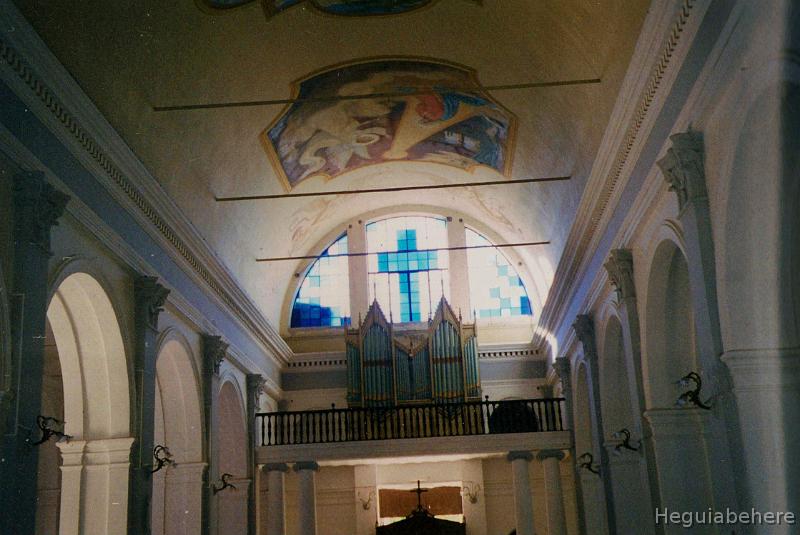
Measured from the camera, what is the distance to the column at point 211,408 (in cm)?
1519

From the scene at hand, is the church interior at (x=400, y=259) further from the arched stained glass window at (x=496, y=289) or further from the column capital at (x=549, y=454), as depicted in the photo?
the column capital at (x=549, y=454)

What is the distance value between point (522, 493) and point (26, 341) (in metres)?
11.6

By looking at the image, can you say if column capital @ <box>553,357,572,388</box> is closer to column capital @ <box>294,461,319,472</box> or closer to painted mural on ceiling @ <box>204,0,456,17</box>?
column capital @ <box>294,461,319,472</box>

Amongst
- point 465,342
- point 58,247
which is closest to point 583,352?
point 465,342

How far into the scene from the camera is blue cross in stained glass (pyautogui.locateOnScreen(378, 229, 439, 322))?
23531 mm

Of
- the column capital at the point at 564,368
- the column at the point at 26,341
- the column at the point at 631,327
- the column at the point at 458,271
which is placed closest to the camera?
the column at the point at 26,341

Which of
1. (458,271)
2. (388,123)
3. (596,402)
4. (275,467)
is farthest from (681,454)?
(458,271)

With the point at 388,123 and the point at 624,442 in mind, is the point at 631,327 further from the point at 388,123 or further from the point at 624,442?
the point at 388,123

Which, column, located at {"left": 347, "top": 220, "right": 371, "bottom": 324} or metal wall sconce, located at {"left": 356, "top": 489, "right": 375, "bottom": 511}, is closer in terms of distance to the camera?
metal wall sconce, located at {"left": 356, "top": 489, "right": 375, "bottom": 511}

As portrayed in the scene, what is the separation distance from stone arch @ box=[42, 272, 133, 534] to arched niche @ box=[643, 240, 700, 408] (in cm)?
623

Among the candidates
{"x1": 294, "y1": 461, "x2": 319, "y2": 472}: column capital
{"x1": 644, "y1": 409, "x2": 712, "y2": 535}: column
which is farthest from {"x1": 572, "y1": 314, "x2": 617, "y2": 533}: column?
{"x1": 294, "y1": 461, "x2": 319, "y2": 472}: column capital

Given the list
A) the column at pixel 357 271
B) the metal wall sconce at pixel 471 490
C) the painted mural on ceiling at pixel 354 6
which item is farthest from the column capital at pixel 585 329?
the column at pixel 357 271

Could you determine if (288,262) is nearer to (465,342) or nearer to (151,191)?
(465,342)

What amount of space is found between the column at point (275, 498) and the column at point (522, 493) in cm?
437
